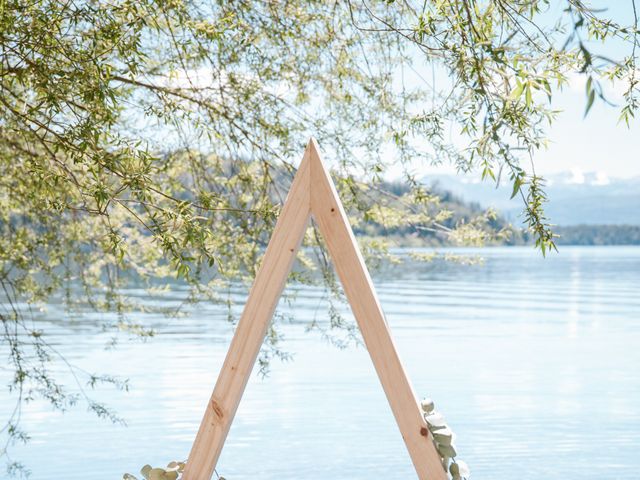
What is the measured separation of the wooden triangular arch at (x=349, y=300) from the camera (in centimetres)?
232

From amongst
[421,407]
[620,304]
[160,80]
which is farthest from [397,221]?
[620,304]

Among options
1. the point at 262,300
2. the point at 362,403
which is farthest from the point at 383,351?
the point at 362,403

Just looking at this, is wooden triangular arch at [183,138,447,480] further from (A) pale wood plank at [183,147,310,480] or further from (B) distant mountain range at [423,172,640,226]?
(B) distant mountain range at [423,172,640,226]

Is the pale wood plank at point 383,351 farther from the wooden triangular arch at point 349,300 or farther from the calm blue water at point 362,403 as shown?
the calm blue water at point 362,403

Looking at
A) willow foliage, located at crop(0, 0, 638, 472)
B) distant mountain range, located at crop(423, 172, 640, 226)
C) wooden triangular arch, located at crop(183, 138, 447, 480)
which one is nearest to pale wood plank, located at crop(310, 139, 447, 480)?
wooden triangular arch, located at crop(183, 138, 447, 480)

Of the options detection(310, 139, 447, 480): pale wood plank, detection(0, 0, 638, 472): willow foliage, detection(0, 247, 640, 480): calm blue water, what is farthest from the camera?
detection(0, 247, 640, 480): calm blue water

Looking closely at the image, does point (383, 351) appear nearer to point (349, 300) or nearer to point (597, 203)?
point (349, 300)

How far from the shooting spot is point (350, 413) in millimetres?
9258

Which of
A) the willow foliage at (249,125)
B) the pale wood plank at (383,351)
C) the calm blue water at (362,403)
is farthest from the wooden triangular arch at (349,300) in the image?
the calm blue water at (362,403)

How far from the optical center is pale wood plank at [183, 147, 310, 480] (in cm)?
243

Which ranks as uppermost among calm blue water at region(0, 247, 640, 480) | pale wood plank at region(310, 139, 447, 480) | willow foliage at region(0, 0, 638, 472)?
willow foliage at region(0, 0, 638, 472)

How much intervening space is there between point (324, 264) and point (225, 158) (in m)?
0.86

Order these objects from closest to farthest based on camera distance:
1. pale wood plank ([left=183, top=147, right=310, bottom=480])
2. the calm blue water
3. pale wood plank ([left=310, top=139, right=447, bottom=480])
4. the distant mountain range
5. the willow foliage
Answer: pale wood plank ([left=310, top=139, right=447, bottom=480]) < pale wood plank ([left=183, top=147, right=310, bottom=480]) < the willow foliage < the calm blue water < the distant mountain range

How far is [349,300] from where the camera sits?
236 cm
